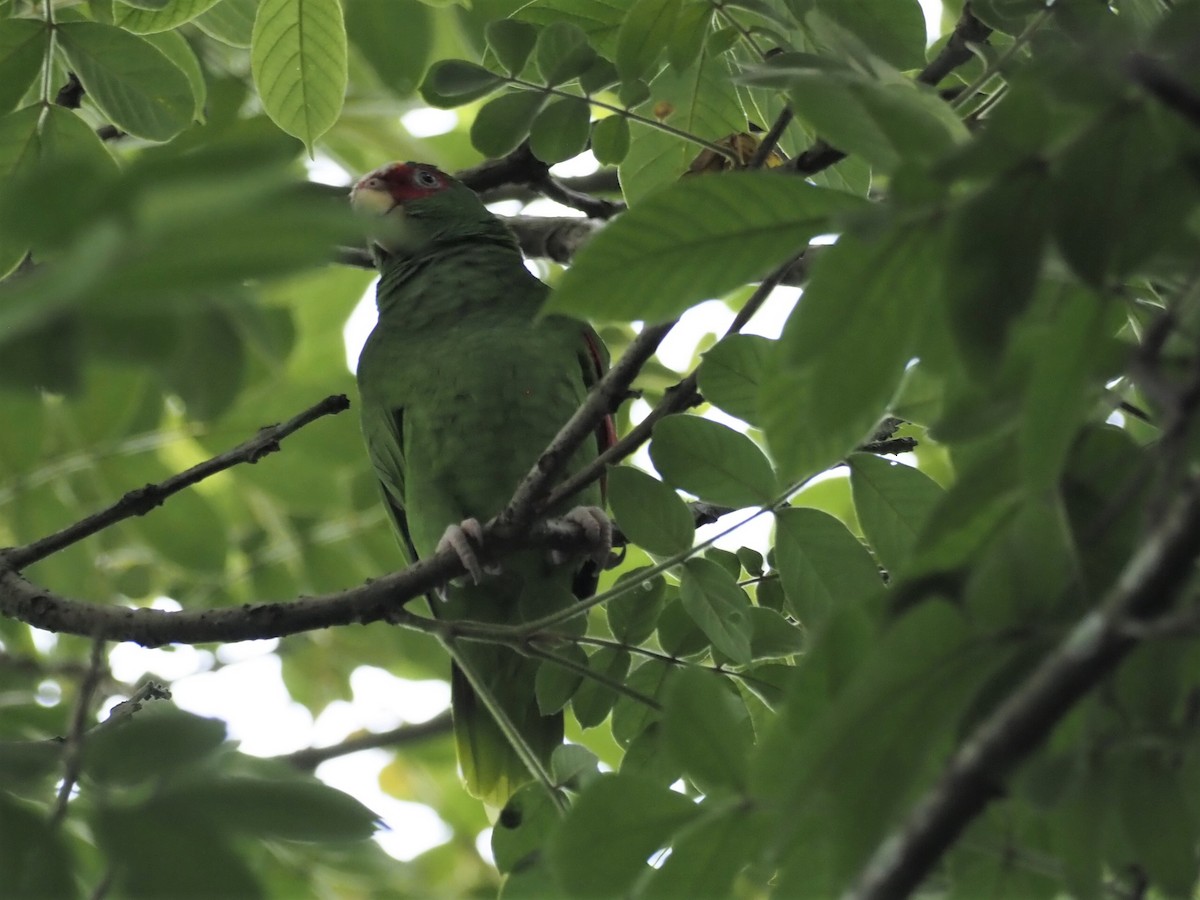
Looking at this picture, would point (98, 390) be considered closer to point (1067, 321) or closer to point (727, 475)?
point (727, 475)

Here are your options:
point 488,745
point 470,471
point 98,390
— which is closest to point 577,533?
point 470,471

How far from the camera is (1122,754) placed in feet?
2.73

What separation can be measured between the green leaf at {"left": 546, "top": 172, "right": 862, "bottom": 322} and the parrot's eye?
8.17 feet

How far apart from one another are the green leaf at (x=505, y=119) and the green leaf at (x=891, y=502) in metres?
0.75

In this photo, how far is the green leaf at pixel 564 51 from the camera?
5.51 feet

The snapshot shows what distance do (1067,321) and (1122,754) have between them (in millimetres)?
306

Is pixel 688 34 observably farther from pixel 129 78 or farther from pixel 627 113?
pixel 129 78

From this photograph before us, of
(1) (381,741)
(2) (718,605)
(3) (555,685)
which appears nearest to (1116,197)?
(2) (718,605)

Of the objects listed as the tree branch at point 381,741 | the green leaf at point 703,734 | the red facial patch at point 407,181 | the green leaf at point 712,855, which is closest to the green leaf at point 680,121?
the green leaf at point 703,734

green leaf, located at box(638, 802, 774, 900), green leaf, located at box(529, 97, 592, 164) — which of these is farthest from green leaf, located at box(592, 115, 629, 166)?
green leaf, located at box(638, 802, 774, 900)

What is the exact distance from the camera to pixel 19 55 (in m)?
1.88

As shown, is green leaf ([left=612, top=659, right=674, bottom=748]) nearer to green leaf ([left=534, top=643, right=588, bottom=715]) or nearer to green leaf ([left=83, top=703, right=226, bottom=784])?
green leaf ([left=534, top=643, right=588, bottom=715])

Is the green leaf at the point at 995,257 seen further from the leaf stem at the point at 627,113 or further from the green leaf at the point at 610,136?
the green leaf at the point at 610,136

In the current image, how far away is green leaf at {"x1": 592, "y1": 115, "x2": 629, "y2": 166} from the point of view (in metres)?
1.91
